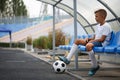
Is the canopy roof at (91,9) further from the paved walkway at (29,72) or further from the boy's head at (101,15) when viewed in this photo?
the boy's head at (101,15)

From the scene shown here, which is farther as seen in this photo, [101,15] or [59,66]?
[59,66]

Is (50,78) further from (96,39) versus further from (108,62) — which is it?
(108,62)

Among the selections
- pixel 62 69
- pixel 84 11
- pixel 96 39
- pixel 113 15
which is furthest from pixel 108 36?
pixel 84 11

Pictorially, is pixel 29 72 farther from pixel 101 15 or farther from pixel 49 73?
pixel 101 15

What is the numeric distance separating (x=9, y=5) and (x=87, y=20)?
204 feet

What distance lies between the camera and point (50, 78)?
8367mm

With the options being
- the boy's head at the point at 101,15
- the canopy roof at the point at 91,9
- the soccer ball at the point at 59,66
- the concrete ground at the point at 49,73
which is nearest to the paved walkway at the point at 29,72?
the concrete ground at the point at 49,73

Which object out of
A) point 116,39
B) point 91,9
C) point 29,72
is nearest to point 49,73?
point 29,72

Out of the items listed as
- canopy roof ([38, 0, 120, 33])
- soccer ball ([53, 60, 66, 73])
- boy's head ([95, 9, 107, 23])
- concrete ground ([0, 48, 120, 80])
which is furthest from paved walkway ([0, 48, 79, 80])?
canopy roof ([38, 0, 120, 33])

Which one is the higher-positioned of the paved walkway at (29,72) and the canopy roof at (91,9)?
the canopy roof at (91,9)

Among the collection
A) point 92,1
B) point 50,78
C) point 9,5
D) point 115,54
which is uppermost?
point 9,5

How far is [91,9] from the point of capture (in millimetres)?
14836

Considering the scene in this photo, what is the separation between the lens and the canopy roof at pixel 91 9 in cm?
1235

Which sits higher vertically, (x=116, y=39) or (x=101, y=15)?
(x=101, y=15)
